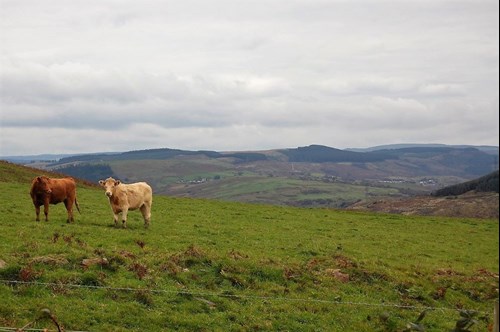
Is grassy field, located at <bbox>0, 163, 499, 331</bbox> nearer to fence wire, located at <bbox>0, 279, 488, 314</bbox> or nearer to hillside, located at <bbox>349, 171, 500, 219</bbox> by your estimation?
fence wire, located at <bbox>0, 279, 488, 314</bbox>

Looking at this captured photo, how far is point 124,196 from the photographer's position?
24.5 meters

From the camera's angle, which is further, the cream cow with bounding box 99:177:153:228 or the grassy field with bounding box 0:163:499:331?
the cream cow with bounding box 99:177:153:228

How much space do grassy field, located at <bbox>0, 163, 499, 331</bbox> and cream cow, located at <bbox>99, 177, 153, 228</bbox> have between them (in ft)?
3.30

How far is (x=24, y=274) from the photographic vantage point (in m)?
14.2

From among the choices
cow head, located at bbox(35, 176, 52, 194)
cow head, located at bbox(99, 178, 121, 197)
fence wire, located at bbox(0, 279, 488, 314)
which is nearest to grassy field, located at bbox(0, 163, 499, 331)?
fence wire, located at bbox(0, 279, 488, 314)

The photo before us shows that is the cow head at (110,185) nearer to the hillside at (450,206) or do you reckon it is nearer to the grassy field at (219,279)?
the grassy field at (219,279)

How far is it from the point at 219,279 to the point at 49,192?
10946mm

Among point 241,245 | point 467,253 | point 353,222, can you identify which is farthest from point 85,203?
point 467,253

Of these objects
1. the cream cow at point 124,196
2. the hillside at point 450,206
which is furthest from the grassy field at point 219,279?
the hillside at point 450,206

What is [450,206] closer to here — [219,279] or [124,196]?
[124,196]

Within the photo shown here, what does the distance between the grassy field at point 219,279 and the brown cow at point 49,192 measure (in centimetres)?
77

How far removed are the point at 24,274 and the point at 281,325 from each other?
22.9ft

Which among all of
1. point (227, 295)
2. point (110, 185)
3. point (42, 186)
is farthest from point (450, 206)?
point (227, 295)

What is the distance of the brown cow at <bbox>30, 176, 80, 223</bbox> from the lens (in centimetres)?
2362
